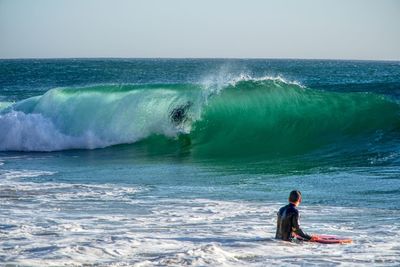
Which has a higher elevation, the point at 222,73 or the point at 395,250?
the point at 222,73

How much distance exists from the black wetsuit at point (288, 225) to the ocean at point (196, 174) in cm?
15

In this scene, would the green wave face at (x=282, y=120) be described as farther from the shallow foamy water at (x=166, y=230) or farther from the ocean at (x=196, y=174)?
the shallow foamy water at (x=166, y=230)

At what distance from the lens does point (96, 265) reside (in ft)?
25.5

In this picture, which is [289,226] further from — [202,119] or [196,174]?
[202,119]

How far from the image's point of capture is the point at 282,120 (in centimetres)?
2294

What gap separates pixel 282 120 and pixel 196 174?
7933 mm

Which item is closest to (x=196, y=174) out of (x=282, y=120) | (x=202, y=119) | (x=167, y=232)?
(x=167, y=232)

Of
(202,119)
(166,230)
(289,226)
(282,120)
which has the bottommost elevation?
(166,230)

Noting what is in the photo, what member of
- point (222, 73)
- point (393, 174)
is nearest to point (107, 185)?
point (393, 174)

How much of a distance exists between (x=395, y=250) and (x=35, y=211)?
509 centimetres

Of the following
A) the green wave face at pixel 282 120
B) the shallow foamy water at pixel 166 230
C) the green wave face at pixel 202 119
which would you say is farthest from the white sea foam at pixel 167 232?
the green wave face at pixel 202 119

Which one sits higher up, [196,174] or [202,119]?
[202,119]

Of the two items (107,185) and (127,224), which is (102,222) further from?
(107,185)

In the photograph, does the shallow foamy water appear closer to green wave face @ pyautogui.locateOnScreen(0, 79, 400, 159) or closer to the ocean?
the ocean
